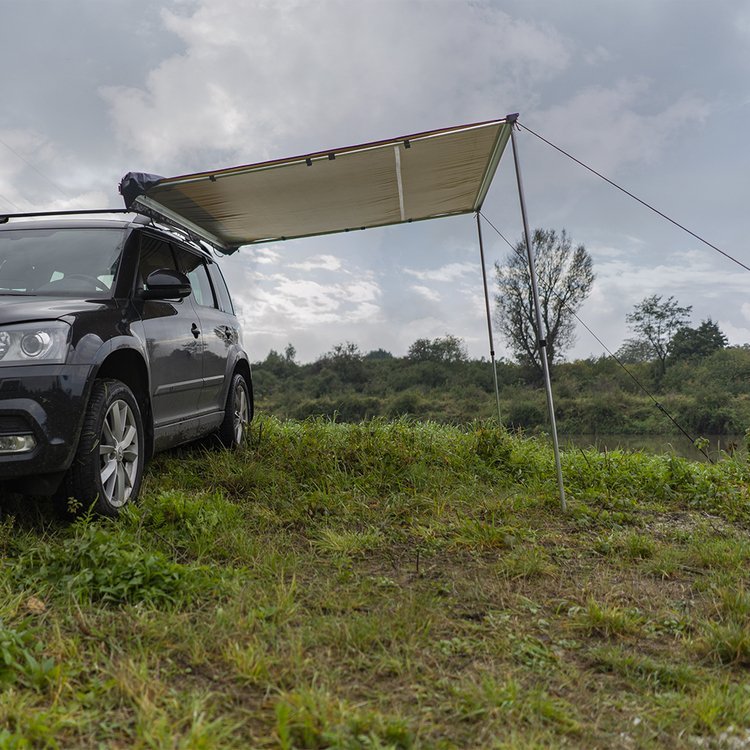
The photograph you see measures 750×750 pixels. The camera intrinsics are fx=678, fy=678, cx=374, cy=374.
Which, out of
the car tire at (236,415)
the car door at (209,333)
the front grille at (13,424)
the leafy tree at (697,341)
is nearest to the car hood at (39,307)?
the front grille at (13,424)

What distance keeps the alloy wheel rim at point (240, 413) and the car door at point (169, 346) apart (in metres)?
0.95

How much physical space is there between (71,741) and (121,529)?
1.81 meters

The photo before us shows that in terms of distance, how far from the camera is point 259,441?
6496 millimetres

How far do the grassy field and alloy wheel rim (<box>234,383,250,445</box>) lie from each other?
106cm

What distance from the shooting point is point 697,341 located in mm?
38469

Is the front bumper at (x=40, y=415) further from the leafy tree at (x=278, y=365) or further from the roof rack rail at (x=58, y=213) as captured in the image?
the leafy tree at (x=278, y=365)

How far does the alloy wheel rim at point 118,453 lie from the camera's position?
153 inches

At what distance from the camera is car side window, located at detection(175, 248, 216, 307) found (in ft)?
18.8

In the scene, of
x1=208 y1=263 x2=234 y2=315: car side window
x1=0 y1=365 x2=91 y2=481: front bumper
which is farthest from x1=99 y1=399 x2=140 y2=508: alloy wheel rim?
x1=208 y1=263 x2=234 y2=315: car side window

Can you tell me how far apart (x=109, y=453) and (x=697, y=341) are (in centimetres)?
3990

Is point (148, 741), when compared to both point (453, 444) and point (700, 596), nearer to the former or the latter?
point (700, 596)

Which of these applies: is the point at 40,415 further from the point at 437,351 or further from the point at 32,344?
the point at 437,351

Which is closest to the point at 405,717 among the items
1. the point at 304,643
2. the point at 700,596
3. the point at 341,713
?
the point at 341,713

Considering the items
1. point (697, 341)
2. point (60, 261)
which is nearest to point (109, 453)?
point (60, 261)
